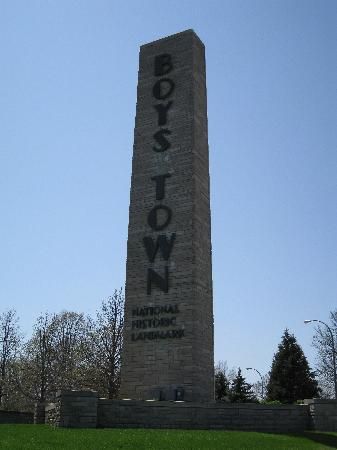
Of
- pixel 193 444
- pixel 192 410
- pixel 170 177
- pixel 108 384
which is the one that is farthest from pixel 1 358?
pixel 193 444

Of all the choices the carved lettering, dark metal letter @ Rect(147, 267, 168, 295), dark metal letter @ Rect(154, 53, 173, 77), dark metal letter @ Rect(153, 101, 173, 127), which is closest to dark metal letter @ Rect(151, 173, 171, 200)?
dark metal letter @ Rect(153, 101, 173, 127)

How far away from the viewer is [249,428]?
22.2 meters

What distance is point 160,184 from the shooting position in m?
30.3

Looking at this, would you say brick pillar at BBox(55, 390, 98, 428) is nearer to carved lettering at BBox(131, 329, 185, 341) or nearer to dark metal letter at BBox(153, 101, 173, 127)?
carved lettering at BBox(131, 329, 185, 341)

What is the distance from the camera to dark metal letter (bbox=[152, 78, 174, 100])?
3238 centimetres

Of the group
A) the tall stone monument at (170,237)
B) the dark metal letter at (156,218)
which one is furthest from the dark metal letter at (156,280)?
the dark metal letter at (156,218)

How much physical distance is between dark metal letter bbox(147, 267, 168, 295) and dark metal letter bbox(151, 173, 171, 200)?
14.2 feet

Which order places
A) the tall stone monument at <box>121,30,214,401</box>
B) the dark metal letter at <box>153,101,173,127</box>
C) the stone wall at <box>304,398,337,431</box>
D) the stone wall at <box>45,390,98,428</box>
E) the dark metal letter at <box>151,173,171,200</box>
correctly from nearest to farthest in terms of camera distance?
the stone wall at <box>45,390,98,428</box>
the stone wall at <box>304,398,337,431</box>
the tall stone monument at <box>121,30,214,401</box>
the dark metal letter at <box>151,173,171,200</box>
the dark metal letter at <box>153,101,173,127</box>

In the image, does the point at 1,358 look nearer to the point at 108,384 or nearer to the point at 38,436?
the point at 108,384

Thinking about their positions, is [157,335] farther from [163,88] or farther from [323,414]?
[163,88]

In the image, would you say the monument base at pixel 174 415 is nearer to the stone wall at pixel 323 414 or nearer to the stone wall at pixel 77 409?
the stone wall at pixel 77 409

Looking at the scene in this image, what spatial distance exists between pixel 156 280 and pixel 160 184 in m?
5.61

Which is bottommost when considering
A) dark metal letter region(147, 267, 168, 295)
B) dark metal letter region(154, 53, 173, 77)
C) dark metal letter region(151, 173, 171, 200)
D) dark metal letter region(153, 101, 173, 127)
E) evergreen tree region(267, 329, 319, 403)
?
evergreen tree region(267, 329, 319, 403)

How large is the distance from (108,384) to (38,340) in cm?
2390
